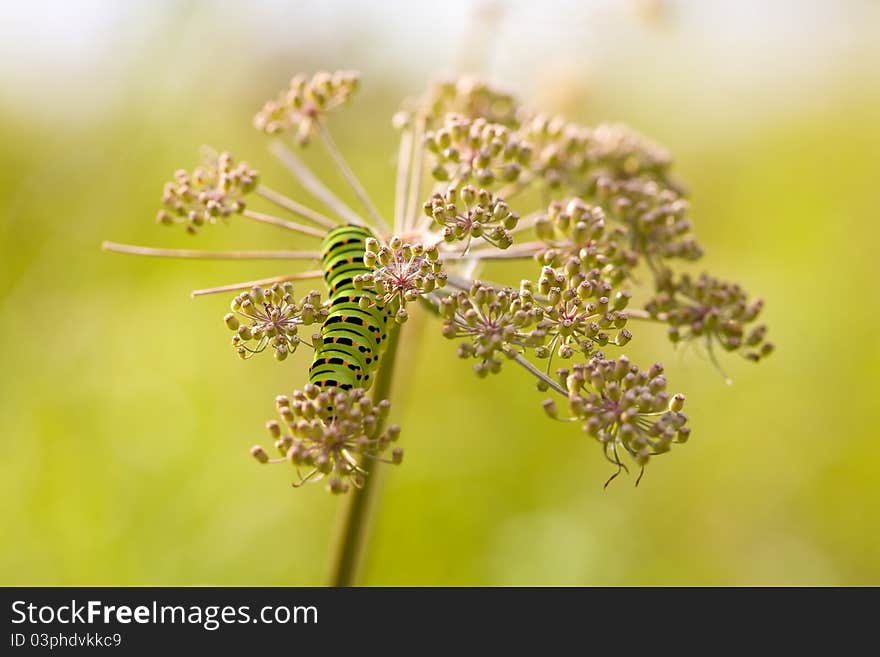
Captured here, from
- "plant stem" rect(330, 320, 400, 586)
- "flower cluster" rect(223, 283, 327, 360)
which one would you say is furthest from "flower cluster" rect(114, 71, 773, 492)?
"plant stem" rect(330, 320, 400, 586)

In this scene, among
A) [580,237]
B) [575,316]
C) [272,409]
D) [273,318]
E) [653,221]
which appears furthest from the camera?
[272,409]

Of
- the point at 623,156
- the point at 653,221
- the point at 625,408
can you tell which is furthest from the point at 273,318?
the point at 623,156

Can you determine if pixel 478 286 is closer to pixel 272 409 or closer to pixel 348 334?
pixel 348 334

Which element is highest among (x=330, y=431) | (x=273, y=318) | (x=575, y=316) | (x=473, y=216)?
(x=473, y=216)

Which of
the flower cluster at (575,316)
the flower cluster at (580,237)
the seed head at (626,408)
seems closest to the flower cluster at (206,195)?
the flower cluster at (580,237)

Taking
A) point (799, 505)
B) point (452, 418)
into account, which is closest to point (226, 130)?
point (452, 418)

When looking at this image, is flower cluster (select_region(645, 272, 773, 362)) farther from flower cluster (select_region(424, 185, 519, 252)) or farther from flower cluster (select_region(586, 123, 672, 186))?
flower cluster (select_region(424, 185, 519, 252))

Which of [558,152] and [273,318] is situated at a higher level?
[558,152]
